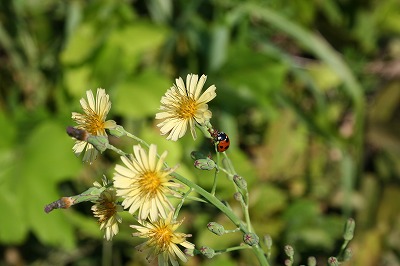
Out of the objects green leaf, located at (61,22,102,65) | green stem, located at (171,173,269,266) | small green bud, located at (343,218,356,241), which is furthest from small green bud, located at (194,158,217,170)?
green leaf, located at (61,22,102,65)

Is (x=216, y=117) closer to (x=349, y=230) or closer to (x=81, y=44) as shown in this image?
(x=81, y=44)

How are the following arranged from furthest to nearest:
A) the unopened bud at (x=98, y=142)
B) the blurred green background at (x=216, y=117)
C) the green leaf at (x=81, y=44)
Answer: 1. the green leaf at (x=81, y=44)
2. the blurred green background at (x=216, y=117)
3. the unopened bud at (x=98, y=142)

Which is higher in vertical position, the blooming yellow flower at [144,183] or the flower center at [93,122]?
the flower center at [93,122]

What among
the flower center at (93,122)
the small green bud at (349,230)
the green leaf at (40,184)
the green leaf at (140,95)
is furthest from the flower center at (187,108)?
the green leaf at (140,95)

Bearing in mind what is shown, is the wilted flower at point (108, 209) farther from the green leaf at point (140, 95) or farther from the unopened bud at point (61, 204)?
the green leaf at point (140, 95)

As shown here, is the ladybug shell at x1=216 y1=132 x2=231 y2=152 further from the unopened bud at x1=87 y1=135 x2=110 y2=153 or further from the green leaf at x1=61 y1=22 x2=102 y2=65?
the green leaf at x1=61 y1=22 x2=102 y2=65

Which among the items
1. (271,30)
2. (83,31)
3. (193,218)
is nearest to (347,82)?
(271,30)

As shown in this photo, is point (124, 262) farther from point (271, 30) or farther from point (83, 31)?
point (271, 30)

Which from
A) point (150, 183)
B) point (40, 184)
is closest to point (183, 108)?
point (150, 183)
